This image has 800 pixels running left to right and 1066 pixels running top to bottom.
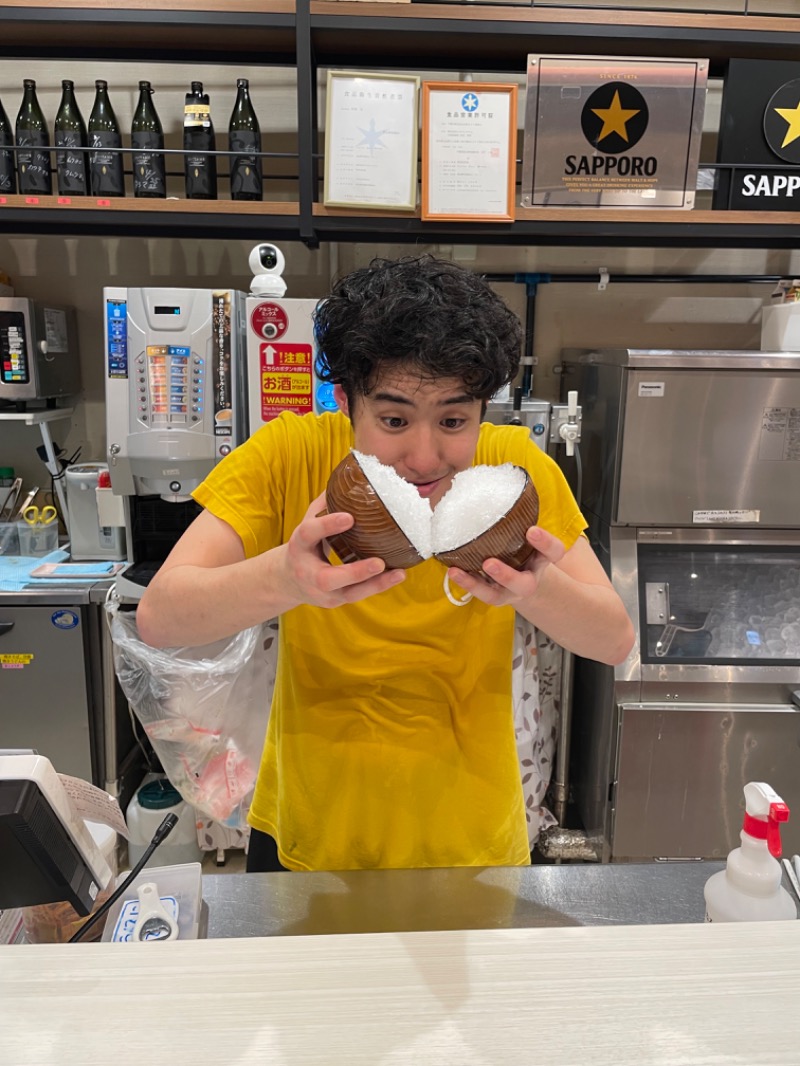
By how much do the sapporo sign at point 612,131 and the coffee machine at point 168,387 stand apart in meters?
1.07

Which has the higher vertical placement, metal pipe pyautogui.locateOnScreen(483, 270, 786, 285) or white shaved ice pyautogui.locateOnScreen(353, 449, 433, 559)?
metal pipe pyautogui.locateOnScreen(483, 270, 786, 285)

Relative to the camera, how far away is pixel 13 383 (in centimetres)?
252

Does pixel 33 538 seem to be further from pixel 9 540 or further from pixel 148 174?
pixel 148 174

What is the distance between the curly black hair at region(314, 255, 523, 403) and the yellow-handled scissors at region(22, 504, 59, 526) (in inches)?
85.3

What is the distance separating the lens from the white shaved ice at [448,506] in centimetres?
74

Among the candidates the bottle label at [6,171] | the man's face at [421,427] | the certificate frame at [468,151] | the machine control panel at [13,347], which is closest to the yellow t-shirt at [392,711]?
the man's face at [421,427]

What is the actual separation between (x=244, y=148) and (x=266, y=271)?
58 cm

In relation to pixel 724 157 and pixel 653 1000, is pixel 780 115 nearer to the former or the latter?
pixel 724 157

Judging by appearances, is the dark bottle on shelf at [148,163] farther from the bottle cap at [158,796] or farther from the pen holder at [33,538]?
the bottle cap at [158,796]

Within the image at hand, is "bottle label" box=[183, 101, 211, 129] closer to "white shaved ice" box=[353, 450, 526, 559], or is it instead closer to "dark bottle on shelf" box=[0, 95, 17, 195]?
"dark bottle on shelf" box=[0, 95, 17, 195]

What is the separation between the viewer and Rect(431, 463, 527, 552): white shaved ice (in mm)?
757

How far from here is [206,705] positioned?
230 centimetres

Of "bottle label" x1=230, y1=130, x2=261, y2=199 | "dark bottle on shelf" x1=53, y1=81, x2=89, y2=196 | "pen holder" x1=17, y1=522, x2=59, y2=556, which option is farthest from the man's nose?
"pen holder" x1=17, y1=522, x2=59, y2=556

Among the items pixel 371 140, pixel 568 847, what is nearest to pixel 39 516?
pixel 371 140
